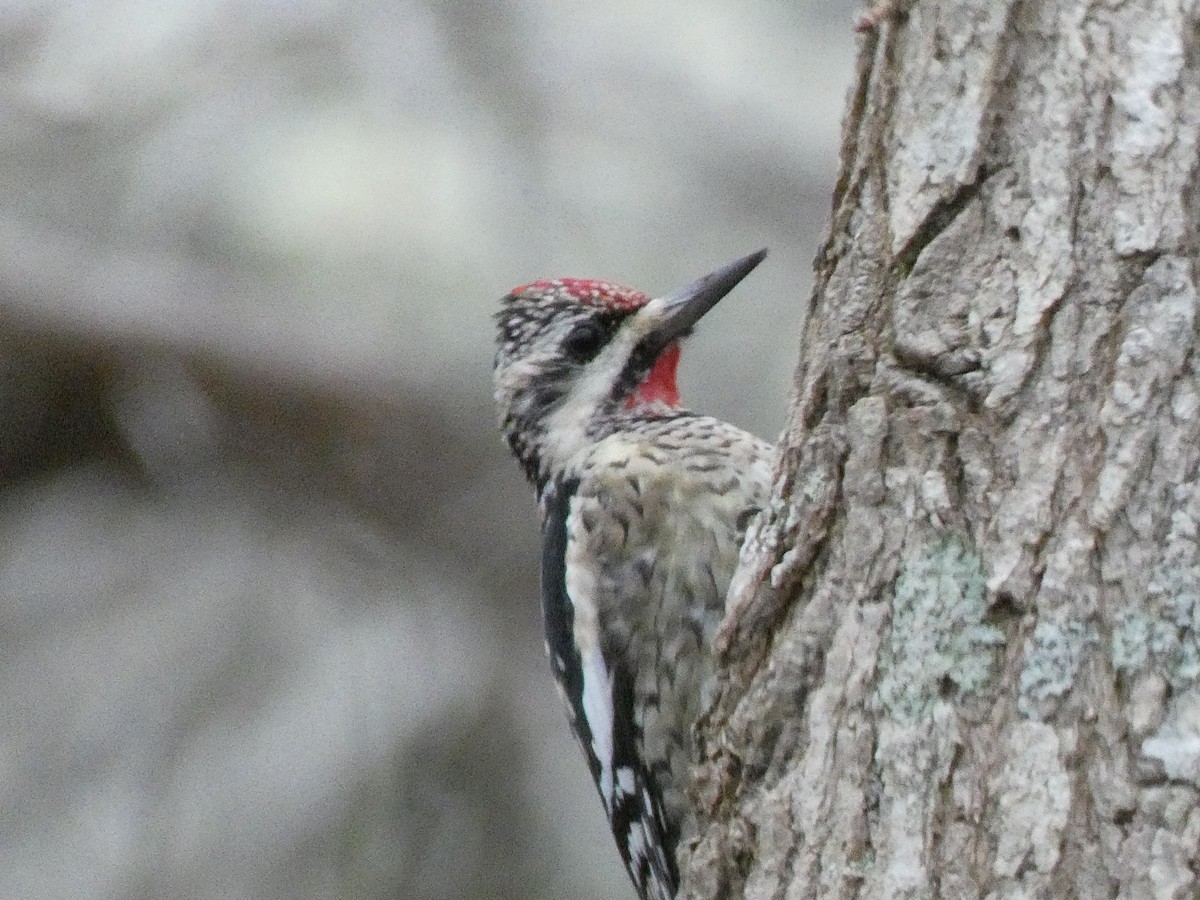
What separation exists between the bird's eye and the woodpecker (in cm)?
5

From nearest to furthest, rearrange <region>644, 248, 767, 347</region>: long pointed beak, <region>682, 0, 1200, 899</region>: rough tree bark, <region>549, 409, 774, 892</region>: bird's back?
<region>682, 0, 1200, 899</region>: rough tree bark, <region>549, 409, 774, 892</region>: bird's back, <region>644, 248, 767, 347</region>: long pointed beak

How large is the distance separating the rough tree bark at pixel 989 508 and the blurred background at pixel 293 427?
8.47 feet

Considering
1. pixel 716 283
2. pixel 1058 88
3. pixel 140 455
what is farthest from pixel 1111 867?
pixel 140 455

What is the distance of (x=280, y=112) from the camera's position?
486 cm

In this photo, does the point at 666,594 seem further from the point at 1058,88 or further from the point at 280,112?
the point at 280,112

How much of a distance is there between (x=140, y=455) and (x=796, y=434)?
3.13 meters

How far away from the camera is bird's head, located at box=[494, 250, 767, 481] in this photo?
3.14 m

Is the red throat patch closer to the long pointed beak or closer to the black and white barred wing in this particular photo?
the long pointed beak

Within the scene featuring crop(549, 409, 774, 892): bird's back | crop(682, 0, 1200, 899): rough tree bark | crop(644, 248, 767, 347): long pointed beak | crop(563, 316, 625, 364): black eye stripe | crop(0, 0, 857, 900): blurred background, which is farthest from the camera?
crop(0, 0, 857, 900): blurred background

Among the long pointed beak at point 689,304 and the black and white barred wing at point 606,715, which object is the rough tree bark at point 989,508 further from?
the long pointed beak at point 689,304

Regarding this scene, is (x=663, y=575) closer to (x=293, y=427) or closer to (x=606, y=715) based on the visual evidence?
(x=606, y=715)

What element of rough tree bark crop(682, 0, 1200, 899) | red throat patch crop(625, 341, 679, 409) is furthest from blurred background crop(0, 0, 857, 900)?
rough tree bark crop(682, 0, 1200, 899)

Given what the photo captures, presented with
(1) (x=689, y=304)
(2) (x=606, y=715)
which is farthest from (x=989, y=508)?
(1) (x=689, y=304)

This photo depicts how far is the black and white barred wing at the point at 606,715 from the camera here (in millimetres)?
2832
